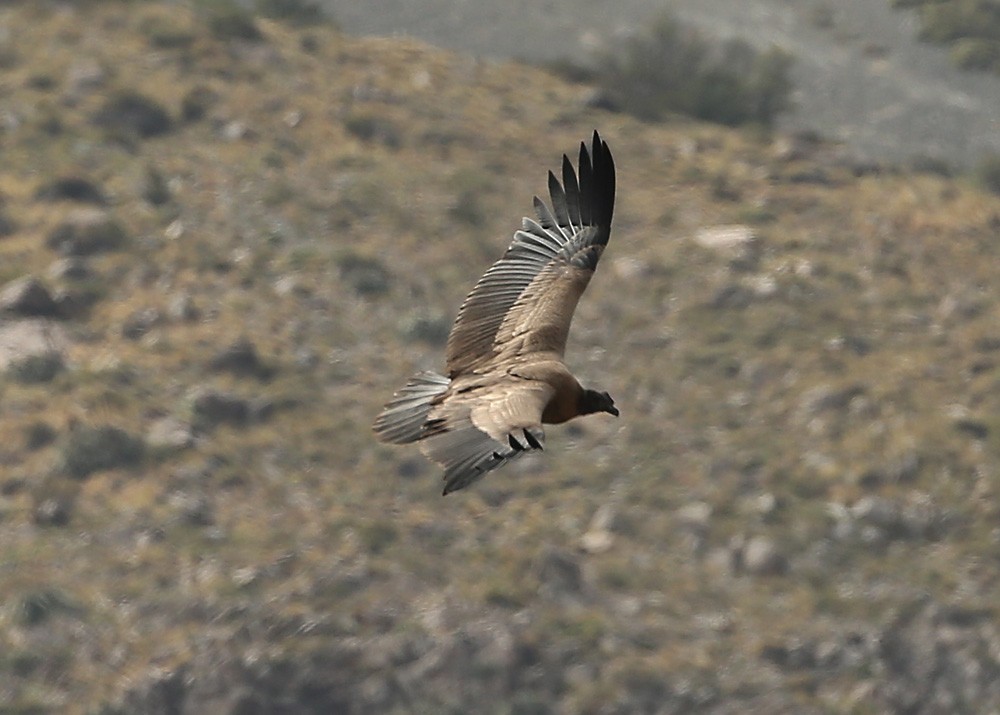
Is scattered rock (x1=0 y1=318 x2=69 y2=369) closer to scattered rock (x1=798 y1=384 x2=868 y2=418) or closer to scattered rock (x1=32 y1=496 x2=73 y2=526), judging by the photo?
scattered rock (x1=32 y1=496 x2=73 y2=526)

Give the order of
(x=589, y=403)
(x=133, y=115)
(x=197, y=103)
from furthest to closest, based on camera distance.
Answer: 1. (x=197, y=103)
2. (x=133, y=115)
3. (x=589, y=403)

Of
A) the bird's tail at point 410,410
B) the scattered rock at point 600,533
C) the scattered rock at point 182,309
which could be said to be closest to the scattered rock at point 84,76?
the scattered rock at point 182,309

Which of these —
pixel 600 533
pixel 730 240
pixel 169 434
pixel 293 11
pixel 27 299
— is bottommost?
pixel 600 533

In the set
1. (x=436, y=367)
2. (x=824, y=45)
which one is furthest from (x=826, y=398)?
(x=824, y=45)

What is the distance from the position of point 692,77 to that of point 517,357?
122ft

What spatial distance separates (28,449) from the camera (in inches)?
1165

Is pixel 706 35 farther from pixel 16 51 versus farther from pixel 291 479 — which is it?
pixel 291 479

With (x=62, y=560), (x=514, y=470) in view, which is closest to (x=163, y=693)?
(x=62, y=560)

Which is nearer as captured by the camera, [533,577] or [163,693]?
[163,693]

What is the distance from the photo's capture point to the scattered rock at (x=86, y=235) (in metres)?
34.8

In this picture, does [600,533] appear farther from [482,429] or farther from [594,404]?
[482,429]

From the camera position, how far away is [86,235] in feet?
115

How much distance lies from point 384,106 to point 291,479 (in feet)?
41.7

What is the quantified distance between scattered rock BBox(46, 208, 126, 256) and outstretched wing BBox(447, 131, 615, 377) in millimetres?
23243
